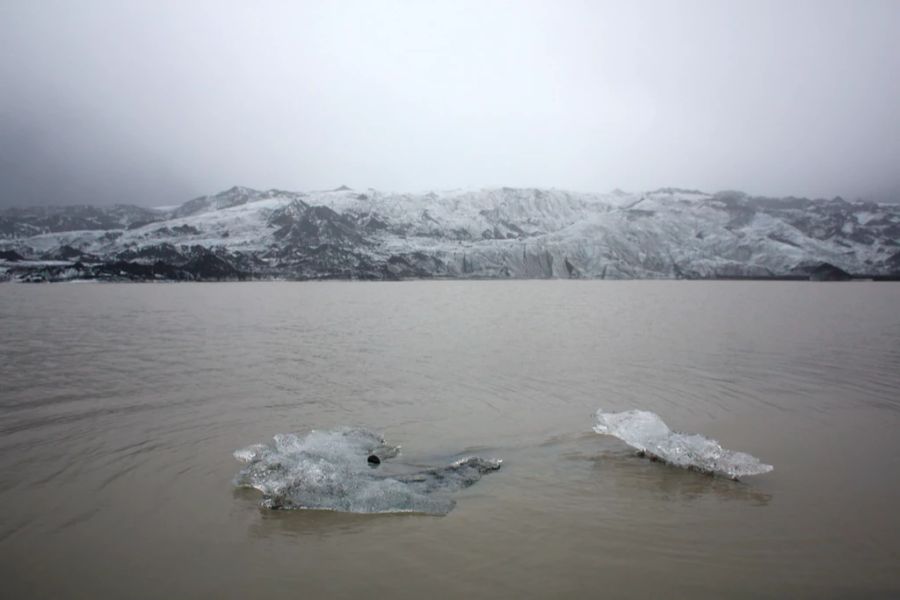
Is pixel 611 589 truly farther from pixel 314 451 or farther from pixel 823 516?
pixel 314 451

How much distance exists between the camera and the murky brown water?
4.37m

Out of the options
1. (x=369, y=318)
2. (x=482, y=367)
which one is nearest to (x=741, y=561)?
(x=482, y=367)

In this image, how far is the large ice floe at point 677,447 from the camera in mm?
6699

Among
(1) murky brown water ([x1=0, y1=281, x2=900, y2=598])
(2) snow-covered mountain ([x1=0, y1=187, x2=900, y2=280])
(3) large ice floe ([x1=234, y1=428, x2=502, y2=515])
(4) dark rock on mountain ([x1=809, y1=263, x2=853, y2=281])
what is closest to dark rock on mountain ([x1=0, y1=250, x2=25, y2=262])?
(2) snow-covered mountain ([x1=0, y1=187, x2=900, y2=280])

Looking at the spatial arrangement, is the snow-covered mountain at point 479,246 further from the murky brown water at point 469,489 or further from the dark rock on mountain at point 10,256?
the murky brown water at point 469,489

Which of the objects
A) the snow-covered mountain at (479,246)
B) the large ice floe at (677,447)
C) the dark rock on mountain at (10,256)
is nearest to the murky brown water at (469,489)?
the large ice floe at (677,447)

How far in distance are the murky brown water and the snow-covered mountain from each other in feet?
422

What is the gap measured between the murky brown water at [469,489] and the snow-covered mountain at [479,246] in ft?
422

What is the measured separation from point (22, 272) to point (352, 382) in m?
142

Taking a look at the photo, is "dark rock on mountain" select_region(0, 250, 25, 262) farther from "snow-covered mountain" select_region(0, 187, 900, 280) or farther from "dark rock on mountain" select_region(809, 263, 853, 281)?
"dark rock on mountain" select_region(809, 263, 853, 281)

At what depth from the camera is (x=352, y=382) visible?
12664 mm

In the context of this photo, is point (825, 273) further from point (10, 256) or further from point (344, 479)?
point (10, 256)

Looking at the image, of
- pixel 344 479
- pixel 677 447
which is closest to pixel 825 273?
pixel 677 447

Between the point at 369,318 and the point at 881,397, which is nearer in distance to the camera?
the point at 881,397
